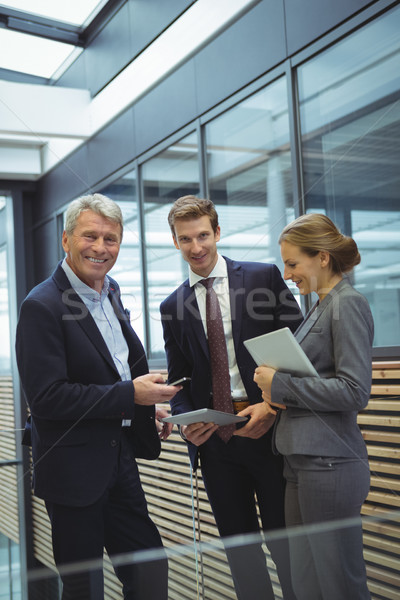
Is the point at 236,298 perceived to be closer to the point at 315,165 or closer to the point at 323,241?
the point at 323,241

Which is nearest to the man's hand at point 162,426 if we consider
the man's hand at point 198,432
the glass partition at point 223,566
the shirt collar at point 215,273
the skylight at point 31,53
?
the man's hand at point 198,432

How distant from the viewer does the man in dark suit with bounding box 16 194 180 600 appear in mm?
1840

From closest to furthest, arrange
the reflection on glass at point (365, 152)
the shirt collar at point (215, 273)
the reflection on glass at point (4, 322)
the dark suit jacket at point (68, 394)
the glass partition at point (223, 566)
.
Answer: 1. the glass partition at point (223, 566)
2. the dark suit jacket at point (68, 394)
3. the shirt collar at point (215, 273)
4. the reflection on glass at point (365, 152)
5. the reflection on glass at point (4, 322)

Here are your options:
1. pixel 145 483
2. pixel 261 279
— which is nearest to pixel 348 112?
pixel 261 279

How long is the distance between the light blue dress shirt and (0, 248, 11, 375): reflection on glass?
715 cm

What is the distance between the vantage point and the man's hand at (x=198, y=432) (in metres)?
2.12

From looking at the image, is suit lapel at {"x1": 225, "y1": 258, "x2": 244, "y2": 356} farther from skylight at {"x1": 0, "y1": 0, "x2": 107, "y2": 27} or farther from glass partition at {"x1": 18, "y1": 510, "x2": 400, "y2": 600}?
skylight at {"x1": 0, "y1": 0, "x2": 107, "y2": 27}

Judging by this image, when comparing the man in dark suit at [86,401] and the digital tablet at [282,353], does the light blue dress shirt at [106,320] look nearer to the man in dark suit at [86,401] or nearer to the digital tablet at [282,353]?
the man in dark suit at [86,401]

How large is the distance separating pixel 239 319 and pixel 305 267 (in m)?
0.41

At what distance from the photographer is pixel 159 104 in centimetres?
566

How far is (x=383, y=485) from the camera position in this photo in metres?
2.32

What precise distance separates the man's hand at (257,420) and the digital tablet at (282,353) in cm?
25

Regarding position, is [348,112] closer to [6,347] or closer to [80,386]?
[80,386]

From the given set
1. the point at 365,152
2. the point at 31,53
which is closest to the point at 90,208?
the point at 365,152
